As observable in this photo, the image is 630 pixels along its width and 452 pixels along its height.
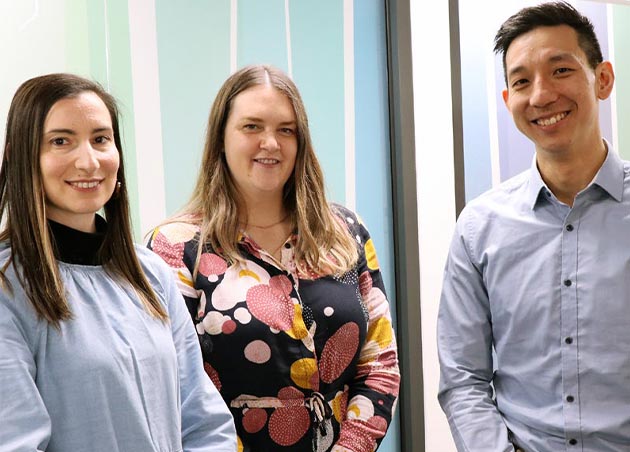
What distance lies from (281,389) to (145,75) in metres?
1.33

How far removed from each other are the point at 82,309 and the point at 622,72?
9.36ft

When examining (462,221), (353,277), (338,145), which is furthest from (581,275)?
(338,145)

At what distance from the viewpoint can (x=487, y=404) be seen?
197 centimetres

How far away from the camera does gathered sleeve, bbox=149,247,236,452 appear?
1.78 meters

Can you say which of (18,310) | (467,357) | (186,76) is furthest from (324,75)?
(18,310)

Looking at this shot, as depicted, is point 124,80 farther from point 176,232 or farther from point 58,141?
point 58,141

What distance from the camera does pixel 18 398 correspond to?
1428mm

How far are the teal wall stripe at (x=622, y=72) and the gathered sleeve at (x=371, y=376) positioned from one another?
1836 millimetres

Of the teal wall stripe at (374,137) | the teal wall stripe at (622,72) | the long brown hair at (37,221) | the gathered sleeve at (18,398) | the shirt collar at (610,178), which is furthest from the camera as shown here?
the teal wall stripe at (622,72)

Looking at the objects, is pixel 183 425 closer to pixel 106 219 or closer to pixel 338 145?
pixel 106 219

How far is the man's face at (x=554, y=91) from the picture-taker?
6.37ft

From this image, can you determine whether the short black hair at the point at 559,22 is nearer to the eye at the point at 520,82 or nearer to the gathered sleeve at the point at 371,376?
the eye at the point at 520,82

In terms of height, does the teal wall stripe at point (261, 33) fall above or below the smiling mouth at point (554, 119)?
above

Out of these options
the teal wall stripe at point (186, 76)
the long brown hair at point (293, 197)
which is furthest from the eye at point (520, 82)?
the teal wall stripe at point (186, 76)
